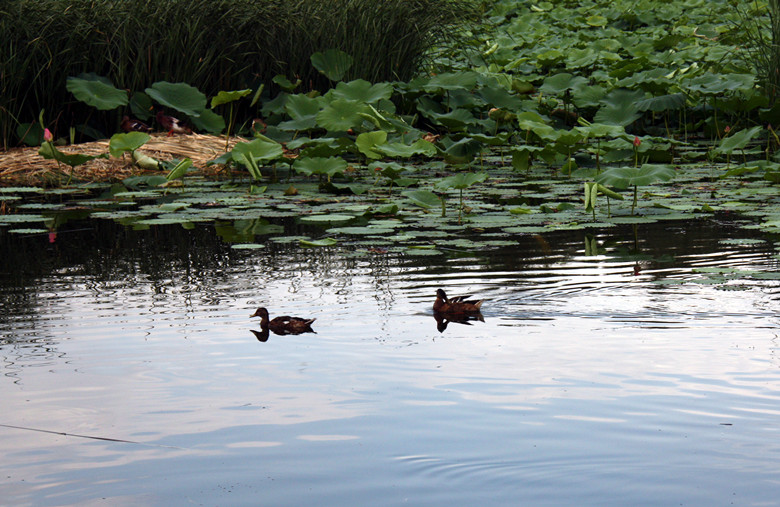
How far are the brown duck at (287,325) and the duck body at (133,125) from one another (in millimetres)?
6004

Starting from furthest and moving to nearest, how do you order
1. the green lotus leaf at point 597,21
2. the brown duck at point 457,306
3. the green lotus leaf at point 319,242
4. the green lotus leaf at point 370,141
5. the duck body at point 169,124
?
the green lotus leaf at point 597,21
the duck body at point 169,124
the green lotus leaf at point 370,141
the green lotus leaf at point 319,242
the brown duck at point 457,306

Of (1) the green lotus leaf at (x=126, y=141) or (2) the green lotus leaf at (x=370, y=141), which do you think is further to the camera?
(1) the green lotus leaf at (x=126, y=141)

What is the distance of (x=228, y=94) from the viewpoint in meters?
8.18

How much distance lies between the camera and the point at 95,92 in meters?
8.55

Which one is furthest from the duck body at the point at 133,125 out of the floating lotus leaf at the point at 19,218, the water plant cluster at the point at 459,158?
the floating lotus leaf at the point at 19,218

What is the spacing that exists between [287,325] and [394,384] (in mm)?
699

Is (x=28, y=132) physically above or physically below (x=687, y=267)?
above

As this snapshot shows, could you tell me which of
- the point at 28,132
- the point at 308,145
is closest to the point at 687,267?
the point at 308,145

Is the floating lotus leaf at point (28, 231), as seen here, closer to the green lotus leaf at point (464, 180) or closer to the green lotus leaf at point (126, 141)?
the green lotus leaf at point (126, 141)

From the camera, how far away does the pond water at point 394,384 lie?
2.09 metres

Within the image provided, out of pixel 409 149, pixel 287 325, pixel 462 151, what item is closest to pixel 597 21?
pixel 462 151

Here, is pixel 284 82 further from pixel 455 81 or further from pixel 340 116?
pixel 340 116

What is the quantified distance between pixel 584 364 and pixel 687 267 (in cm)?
158

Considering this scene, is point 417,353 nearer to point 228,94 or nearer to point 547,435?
point 547,435
